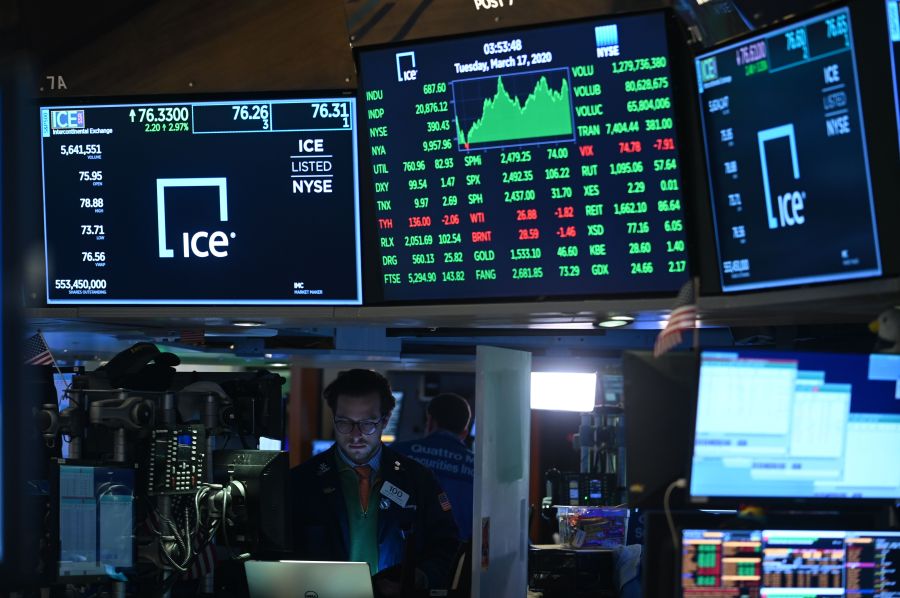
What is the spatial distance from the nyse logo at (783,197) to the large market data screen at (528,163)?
33 centimetres

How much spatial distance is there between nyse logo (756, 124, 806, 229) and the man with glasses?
192 cm

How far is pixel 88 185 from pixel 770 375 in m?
2.63

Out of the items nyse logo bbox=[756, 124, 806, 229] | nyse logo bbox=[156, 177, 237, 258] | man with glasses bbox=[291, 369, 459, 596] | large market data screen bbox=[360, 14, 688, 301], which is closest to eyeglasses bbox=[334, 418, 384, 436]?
man with glasses bbox=[291, 369, 459, 596]

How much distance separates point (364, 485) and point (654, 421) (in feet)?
5.82

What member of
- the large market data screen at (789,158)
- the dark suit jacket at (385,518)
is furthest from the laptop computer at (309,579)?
the large market data screen at (789,158)

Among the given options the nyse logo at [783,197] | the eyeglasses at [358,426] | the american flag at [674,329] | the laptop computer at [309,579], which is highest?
the nyse logo at [783,197]

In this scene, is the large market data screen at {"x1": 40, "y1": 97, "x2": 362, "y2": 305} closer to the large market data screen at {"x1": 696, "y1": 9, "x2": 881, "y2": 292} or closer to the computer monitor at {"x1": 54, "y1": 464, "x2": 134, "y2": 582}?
the computer monitor at {"x1": 54, "y1": 464, "x2": 134, "y2": 582}

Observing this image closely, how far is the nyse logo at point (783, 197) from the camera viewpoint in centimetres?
296

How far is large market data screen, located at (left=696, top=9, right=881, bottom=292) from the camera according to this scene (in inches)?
111

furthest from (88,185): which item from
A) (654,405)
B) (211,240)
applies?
(654,405)

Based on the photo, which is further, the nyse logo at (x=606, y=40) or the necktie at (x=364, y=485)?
the necktie at (x=364, y=485)

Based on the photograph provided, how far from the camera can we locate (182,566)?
140 inches

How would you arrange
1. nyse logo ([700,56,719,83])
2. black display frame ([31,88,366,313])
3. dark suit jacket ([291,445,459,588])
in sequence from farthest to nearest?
dark suit jacket ([291,445,459,588]), black display frame ([31,88,366,313]), nyse logo ([700,56,719,83])

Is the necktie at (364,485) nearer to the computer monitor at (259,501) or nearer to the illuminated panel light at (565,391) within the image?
the computer monitor at (259,501)
